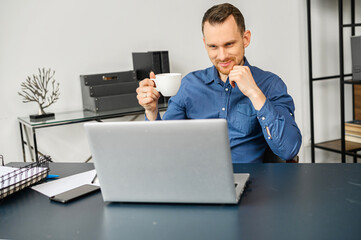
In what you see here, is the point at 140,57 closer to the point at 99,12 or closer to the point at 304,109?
the point at 99,12

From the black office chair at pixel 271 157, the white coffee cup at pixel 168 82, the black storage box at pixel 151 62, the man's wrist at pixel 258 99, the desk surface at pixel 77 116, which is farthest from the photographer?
the black storage box at pixel 151 62

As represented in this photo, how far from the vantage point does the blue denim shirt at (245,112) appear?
1436 mm

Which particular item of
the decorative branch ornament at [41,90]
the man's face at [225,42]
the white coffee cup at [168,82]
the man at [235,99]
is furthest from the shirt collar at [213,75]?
the decorative branch ornament at [41,90]

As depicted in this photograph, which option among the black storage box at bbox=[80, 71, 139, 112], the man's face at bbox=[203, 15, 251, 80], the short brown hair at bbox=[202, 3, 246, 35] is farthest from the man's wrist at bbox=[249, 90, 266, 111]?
the black storage box at bbox=[80, 71, 139, 112]

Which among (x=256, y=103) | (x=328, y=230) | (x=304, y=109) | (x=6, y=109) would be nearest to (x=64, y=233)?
(x=328, y=230)

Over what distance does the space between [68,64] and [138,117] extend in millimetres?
668

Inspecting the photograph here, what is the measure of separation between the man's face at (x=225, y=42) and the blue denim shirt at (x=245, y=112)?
143 millimetres

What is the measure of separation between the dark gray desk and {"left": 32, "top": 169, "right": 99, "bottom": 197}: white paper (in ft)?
0.11

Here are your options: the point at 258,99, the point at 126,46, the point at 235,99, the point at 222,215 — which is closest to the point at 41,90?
the point at 126,46

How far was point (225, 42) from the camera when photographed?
1552mm

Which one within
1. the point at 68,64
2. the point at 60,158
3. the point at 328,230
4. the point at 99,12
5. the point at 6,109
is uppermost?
the point at 99,12

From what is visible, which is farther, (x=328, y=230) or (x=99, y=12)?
(x=99, y=12)

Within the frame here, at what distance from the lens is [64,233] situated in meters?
0.90

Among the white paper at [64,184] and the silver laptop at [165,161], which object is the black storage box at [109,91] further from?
the silver laptop at [165,161]
